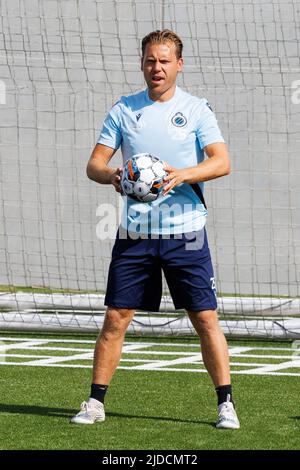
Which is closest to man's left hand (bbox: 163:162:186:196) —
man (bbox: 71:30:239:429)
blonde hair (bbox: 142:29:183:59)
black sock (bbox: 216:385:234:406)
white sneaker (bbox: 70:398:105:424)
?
man (bbox: 71:30:239:429)

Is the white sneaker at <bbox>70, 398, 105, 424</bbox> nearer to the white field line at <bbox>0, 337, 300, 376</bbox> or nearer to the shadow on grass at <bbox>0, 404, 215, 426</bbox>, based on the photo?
the shadow on grass at <bbox>0, 404, 215, 426</bbox>

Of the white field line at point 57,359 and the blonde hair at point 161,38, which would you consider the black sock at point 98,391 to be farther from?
the white field line at point 57,359

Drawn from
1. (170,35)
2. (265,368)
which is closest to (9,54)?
(265,368)

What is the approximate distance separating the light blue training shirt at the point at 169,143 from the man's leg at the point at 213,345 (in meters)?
0.48

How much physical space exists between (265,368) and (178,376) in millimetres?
764

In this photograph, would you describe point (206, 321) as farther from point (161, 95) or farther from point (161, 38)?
point (161, 38)

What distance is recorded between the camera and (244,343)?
10562mm

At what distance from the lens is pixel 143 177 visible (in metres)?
6.22

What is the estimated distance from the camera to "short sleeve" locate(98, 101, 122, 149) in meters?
6.61

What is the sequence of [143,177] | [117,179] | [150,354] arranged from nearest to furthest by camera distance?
[143,177]
[117,179]
[150,354]

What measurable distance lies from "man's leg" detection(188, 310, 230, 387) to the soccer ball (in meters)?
0.73

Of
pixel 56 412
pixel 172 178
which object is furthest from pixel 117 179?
pixel 56 412

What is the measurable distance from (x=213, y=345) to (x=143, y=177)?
3.35 ft

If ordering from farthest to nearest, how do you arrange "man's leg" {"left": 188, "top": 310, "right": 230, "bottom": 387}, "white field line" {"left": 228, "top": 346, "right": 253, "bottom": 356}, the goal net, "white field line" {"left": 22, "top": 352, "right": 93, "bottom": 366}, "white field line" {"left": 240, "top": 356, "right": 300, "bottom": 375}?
the goal net < "white field line" {"left": 228, "top": 346, "right": 253, "bottom": 356} < "white field line" {"left": 22, "top": 352, "right": 93, "bottom": 366} < "white field line" {"left": 240, "top": 356, "right": 300, "bottom": 375} < "man's leg" {"left": 188, "top": 310, "right": 230, "bottom": 387}
